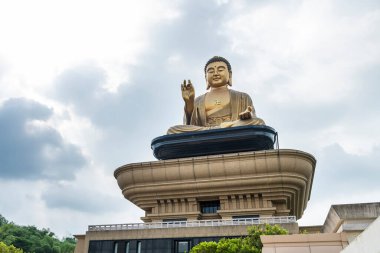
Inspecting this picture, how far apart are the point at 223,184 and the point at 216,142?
3689mm

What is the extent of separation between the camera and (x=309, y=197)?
3111 centimetres

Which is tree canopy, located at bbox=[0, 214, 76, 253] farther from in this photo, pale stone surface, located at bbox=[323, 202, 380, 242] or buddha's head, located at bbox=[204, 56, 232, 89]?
pale stone surface, located at bbox=[323, 202, 380, 242]

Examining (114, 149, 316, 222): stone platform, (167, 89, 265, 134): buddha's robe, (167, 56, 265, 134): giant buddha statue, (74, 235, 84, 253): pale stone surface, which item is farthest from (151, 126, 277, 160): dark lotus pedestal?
(74, 235, 84, 253): pale stone surface

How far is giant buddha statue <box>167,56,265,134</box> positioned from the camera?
30.9 m

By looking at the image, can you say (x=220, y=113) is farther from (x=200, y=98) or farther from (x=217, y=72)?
(x=217, y=72)

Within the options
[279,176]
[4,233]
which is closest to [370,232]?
[279,176]

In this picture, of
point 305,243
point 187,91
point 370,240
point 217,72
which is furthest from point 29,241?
point 370,240

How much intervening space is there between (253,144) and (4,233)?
44.7m

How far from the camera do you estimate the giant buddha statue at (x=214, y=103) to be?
3089cm

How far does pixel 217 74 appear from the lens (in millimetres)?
33281

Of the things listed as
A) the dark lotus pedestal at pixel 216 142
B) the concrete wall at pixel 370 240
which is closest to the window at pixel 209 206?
the dark lotus pedestal at pixel 216 142

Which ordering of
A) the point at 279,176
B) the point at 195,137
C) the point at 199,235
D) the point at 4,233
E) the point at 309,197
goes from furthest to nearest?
the point at 4,233 < the point at 309,197 < the point at 195,137 < the point at 279,176 < the point at 199,235

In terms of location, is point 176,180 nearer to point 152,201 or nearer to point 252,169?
point 152,201

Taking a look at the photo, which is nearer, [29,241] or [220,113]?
[220,113]
